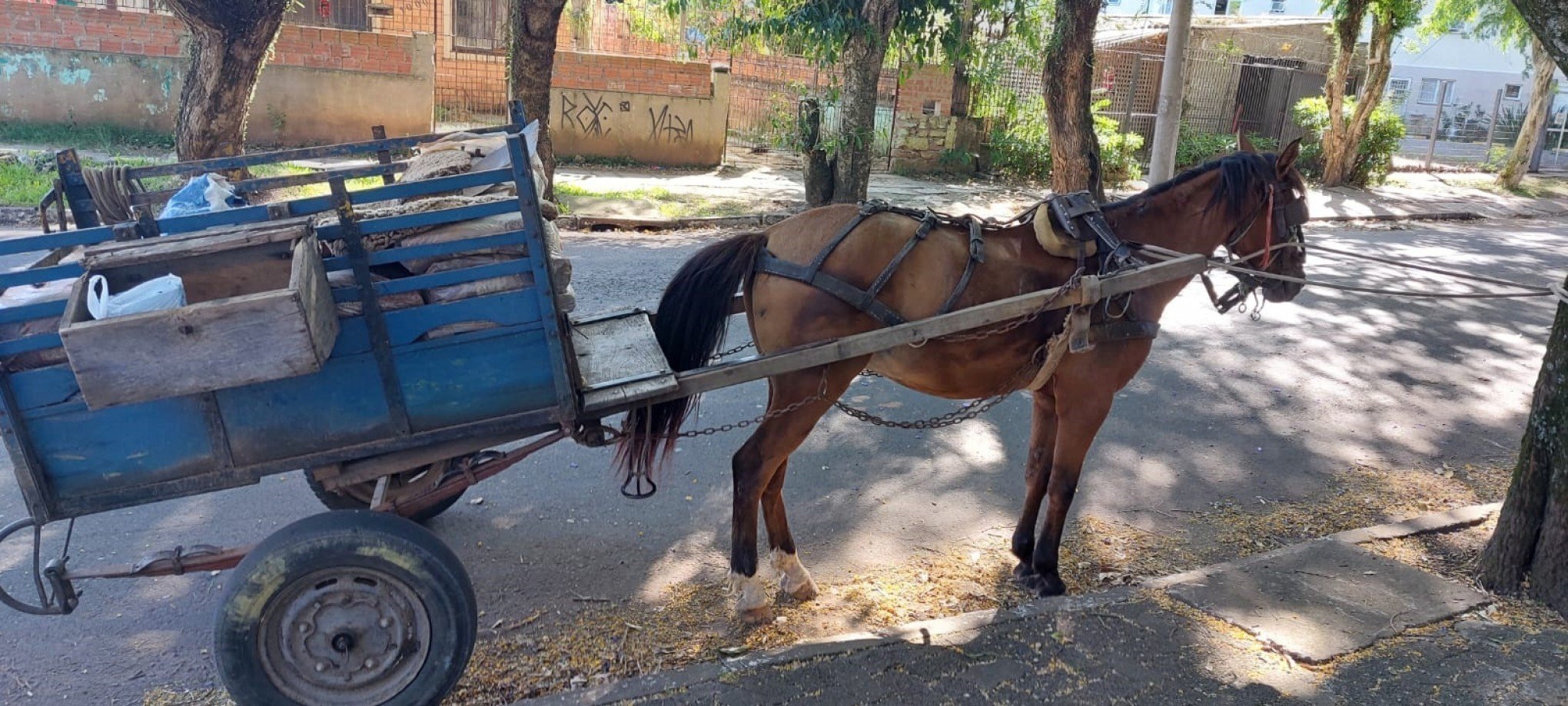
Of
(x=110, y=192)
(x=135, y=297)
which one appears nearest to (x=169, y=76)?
(x=110, y=192)

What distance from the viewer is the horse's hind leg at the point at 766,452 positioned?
3.54m

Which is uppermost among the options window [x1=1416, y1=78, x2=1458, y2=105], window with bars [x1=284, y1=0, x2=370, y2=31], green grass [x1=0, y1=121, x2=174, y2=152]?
window [x1=1416, y1=78, x2=1458, y2=105]

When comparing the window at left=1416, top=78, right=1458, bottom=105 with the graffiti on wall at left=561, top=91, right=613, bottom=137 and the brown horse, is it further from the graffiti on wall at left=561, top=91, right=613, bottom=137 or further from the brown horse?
the brown horse

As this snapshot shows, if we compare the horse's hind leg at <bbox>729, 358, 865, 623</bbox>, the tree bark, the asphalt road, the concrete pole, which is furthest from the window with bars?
the horse's hind leg at <bbox>729, 358, 865, 623</bbox>

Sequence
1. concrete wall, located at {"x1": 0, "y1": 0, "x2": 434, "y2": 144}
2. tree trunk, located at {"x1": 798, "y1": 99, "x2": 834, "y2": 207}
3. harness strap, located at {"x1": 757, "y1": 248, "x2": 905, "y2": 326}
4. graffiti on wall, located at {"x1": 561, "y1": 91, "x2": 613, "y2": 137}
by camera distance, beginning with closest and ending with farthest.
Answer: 1. harness strap, located at {"x1": 757, "y1": 248, "x2": 905, "y2": 326}
2. tree trunk, located at {"x1": 798, "y1": 99, "x2": 834, "y2": 207}
3. concrete wall, located at {"x1": 0, "y1": 0, "x2": 434, "y2": 144}
4. graffiti on wall, located at {"x1": 561, "y1": 91, "x2": 613, "y2": 137}

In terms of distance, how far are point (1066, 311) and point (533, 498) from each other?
8.68 ft

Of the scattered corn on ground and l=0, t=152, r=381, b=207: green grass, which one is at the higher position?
l=0, t=152, r=381, b=207: green grass

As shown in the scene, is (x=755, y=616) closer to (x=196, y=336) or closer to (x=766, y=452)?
(x=766, y=452)

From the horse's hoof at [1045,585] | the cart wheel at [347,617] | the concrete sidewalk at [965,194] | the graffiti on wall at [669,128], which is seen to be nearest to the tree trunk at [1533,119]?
the concrete sidewalk at [965,194]

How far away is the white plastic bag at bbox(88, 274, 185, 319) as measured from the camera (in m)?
2.34

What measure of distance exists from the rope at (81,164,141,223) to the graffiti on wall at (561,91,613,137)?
1306 cm

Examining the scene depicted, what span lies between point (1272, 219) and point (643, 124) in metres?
13.2

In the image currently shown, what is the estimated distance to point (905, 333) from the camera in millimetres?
3346

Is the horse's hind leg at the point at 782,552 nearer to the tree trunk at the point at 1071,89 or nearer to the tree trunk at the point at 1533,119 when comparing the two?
the tree trunk at the point at 1071,89
